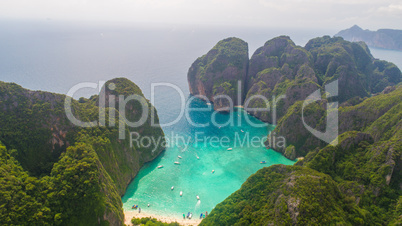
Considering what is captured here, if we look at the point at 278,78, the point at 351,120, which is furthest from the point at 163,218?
the point at 278,78

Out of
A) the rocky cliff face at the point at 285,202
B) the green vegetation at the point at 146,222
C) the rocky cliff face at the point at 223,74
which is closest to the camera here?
the rocky cliff face at the point at 285,202

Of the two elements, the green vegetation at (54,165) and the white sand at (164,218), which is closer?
the green vegetation at (54,165)

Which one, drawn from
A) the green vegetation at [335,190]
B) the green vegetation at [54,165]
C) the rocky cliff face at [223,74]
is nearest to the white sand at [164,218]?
the green vegetation at [54,165]

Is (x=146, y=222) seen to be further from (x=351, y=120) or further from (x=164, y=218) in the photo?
(x=351, y=120)

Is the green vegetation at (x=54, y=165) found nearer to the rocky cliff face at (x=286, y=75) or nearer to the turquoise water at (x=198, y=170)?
the turquoise water at (x=198, y=170)

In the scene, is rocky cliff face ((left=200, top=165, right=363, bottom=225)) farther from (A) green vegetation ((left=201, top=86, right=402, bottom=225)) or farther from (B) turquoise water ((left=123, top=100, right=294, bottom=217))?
(B) turquoise water ((left=123, top=100, right=294, bottom=217))

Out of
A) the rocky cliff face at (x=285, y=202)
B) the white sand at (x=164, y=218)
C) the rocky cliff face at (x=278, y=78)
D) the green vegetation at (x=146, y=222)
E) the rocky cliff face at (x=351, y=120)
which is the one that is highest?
the rocky cliff face at (x=278, y=78)

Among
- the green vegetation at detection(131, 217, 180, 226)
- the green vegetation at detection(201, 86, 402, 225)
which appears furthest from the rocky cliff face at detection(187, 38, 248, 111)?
the green vegetation at detection(131, 217, 180, 226)
